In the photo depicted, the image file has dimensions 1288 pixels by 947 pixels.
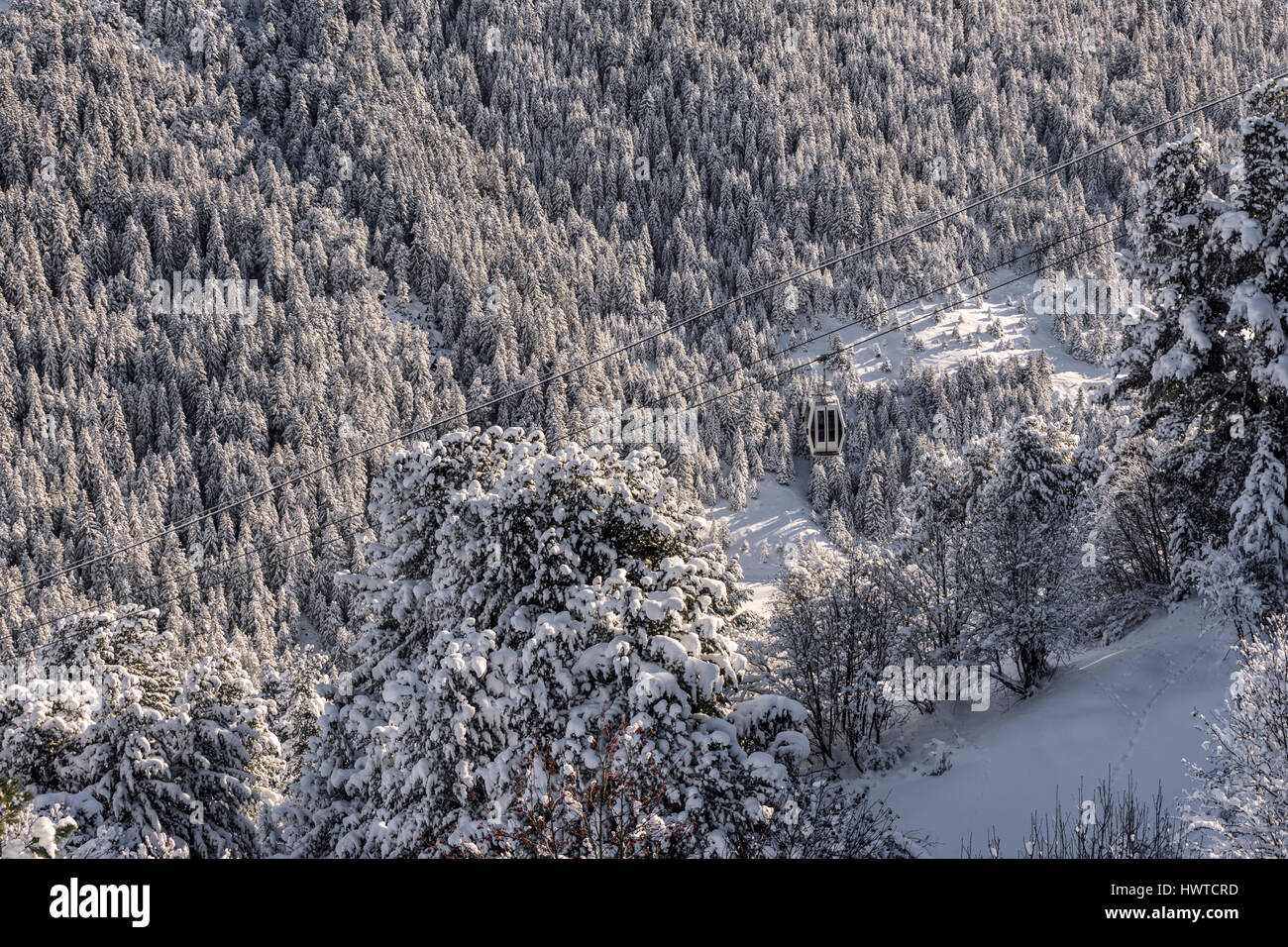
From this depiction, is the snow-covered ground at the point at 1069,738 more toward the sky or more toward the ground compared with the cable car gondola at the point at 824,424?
more toward the ground

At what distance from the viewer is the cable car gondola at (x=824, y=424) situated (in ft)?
84.4

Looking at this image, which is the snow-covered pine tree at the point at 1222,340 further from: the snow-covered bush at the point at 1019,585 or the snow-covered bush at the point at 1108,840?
the snow-covered bush at the point at 1108,840

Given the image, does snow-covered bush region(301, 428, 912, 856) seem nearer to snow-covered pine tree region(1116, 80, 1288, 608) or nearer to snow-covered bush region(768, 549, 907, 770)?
snow-covered bush region(768, 549, 907, 770)

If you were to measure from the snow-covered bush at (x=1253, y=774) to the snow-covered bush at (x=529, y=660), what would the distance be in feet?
19.4

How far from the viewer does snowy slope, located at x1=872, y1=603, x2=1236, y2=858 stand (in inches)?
734

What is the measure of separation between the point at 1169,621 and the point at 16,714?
3039 centimetres

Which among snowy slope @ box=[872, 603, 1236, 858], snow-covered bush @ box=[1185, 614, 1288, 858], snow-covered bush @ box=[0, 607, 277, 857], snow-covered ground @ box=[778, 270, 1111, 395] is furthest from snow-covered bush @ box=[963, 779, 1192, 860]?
snow-covered ground @ box=[778, 270, 1111, 395]

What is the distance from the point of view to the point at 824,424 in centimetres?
2608

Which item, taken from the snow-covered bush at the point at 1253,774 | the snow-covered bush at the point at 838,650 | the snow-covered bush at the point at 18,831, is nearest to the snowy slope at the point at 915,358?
the snow-covered bush at the point at 838,650

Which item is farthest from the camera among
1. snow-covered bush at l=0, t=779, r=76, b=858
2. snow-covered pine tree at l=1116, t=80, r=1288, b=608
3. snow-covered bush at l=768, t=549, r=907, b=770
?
snow-covered bush at l=768, t=549, r=907, b=770

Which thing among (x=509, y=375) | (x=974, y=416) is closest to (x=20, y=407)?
(x=509, y=375)

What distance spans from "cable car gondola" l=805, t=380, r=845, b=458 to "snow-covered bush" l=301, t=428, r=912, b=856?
704 centimetres

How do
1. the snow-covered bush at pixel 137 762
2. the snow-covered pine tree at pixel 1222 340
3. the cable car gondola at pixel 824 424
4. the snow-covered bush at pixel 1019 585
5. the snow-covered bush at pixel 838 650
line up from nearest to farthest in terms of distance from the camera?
the snow-covered pine tree at pixel 1222 340 < the snow-covered bush at pixel 137 762 < the snow-covered bush at pixel 1019 585 < the cable car gondola at pixel 824 424 < the snow-covered bush at pixel 838 650
